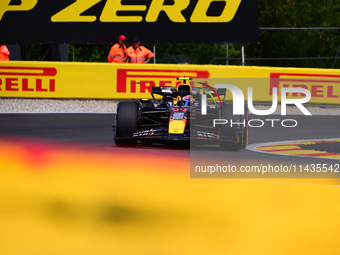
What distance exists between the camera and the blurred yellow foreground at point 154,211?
5.32 metres

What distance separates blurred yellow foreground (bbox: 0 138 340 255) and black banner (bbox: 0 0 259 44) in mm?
10981

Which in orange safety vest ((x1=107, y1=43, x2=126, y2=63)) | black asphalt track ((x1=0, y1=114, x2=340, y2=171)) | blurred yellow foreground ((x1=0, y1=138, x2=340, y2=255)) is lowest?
blurred yellow foreground ((x1=0, y1=138, x2=340, y2=255))

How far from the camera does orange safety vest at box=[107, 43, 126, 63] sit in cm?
1897

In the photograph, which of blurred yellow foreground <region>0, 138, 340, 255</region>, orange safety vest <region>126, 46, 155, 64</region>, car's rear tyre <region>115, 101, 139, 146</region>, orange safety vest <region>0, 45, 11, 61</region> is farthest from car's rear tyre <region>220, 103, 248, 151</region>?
orange safety vest <region>0, 45, 11, 61</region>

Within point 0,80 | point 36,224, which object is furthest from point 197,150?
point 0,80

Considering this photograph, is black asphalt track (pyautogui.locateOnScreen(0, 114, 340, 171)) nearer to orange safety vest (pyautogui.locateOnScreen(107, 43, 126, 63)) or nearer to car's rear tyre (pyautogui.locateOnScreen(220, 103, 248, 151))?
car's rear tyre (pyautogui.locateOnScreen(220, 103, 248, 151))

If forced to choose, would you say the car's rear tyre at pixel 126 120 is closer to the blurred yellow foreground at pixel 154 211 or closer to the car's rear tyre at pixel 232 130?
the car's rear tyre at pixel 232 130

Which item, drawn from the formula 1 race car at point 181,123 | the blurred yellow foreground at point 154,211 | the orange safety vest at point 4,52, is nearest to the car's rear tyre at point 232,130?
the formula 1 race car at point 181,123

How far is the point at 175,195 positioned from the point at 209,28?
13.3 meters

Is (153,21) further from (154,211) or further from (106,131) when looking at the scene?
(154,211)

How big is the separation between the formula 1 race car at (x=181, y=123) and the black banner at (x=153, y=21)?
8.89 m

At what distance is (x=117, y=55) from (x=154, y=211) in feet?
42.3

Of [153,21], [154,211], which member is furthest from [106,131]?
[153,21]

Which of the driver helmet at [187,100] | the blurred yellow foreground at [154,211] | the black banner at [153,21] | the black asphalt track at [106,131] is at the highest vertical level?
the black banner at [153,21]
